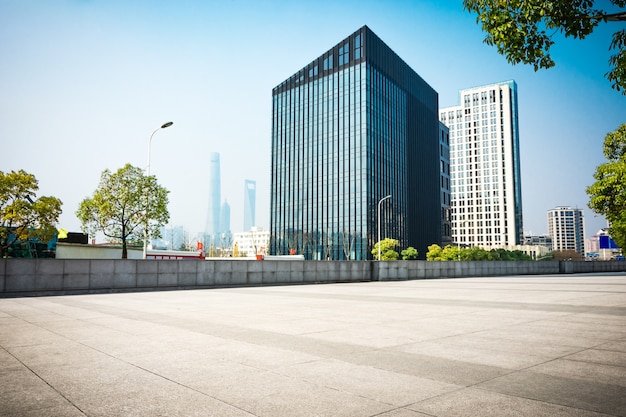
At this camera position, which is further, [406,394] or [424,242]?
[424,242]

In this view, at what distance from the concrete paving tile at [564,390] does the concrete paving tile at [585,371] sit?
0.43ft

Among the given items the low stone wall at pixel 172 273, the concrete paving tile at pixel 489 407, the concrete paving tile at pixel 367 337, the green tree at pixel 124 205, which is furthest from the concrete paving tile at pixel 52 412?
the green tree at pixel 124 205

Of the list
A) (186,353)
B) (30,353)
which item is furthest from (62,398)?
(30,353)

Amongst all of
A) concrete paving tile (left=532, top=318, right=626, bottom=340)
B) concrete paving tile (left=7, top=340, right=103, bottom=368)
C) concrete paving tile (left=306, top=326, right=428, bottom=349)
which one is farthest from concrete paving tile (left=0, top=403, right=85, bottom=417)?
concrete paving tile (left=532, top=318, right=626, bottom=340)

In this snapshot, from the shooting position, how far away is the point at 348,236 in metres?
110

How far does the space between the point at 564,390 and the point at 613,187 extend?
113ft

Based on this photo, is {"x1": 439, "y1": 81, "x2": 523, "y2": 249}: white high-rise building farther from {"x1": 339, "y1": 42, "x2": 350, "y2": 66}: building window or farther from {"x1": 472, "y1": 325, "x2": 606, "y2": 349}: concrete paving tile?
{"x1": 472, "y1": 325, "x2": 606, "y2": 349}: concrete paving tile

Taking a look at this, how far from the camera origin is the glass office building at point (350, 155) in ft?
357

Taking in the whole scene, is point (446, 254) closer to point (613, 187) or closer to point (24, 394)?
point (613, 187)

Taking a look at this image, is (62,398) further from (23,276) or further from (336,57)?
(336,57)

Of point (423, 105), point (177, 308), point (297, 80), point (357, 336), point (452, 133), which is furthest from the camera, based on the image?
point (452, 133)

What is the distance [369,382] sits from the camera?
4441 mm

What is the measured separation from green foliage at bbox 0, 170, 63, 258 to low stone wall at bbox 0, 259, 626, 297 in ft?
82.0

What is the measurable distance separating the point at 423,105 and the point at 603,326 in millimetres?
132949
